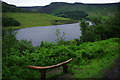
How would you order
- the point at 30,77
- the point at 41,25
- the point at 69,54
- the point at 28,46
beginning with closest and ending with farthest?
the point at 30,77, the point at 69,54, the point at 28,46, the point at 41,25

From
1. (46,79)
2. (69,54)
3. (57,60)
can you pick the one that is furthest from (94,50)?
(46,79)

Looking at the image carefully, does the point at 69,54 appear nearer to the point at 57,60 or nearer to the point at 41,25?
the point at 57,60

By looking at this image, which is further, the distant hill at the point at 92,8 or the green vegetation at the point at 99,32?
the green vegetation at the point at 99,32

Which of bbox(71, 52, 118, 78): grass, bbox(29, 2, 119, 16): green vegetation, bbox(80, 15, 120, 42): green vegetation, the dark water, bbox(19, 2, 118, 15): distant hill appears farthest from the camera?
the dark water

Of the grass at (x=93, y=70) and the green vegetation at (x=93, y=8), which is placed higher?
the green vegetation at (x=93, y=8)

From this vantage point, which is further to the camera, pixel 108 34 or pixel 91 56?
pixel 108 34

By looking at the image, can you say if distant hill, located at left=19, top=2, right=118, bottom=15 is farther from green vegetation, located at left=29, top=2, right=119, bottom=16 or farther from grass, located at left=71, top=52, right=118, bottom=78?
grass, located at left=71, top=52, right=118, bottom=78

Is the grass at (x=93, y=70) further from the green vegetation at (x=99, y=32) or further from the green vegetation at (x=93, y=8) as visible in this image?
the green vegetation at (x=99, y=32)

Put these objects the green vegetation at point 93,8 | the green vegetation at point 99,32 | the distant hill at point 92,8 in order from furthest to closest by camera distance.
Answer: the green vegetation at point 99,32, the green vegetation at point 93,8, the distant hill at point 92,8

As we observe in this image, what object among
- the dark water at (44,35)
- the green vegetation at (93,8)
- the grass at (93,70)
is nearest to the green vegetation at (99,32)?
the green vegetation at (93,8)

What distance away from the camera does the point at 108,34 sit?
1727cm

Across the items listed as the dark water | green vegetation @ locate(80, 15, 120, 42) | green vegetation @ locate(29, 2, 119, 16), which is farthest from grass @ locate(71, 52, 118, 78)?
the dark water

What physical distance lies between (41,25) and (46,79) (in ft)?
192

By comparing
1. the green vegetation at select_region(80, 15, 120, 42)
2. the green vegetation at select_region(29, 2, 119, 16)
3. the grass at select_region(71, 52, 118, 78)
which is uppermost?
the green vegetation at select_region(29, 2, 119, 16)
